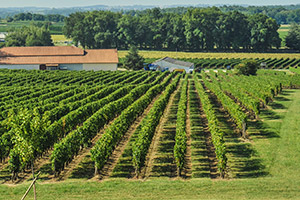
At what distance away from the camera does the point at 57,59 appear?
9475 cm

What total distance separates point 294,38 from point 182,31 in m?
36.8

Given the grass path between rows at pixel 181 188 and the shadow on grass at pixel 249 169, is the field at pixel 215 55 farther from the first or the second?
the grass path between rows at pixel 181 188

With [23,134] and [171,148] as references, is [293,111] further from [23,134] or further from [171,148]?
[23,134]

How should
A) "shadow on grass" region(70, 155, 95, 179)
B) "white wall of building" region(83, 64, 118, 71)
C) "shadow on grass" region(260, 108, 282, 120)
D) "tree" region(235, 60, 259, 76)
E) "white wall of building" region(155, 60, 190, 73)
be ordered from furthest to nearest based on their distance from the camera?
"white wall of building" region(155, 60, 190, 73) → "white wall of building" region(83, 64, 118, 71) → "tree" region(235, 60, 259, 76) → "shadow on grass" region(260, 108, 282, 120) → "shadow on grass" region(70, 155, 95, 179)

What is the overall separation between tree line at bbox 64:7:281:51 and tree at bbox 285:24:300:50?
4.55m

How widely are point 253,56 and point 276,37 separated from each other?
54.9ft

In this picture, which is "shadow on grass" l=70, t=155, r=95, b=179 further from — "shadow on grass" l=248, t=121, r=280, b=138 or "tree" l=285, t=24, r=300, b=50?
"tree" l=285, t=24, r=300, b=50

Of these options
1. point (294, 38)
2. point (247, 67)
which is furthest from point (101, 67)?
point (294, 38)

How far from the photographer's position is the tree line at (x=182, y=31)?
139 meters

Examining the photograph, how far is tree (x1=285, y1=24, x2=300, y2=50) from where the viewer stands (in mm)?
137000

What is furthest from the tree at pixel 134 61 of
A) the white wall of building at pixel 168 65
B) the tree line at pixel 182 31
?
the tree line at pixel 182 31

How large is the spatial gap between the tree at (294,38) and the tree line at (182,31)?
455 centimetres

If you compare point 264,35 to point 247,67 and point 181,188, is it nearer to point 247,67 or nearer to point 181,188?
point 247,67

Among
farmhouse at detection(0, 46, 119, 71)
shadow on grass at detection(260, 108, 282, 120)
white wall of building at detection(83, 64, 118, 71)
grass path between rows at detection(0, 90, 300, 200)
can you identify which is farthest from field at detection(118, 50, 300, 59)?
grass path between rows at detection(0, 90, 300, 200)
